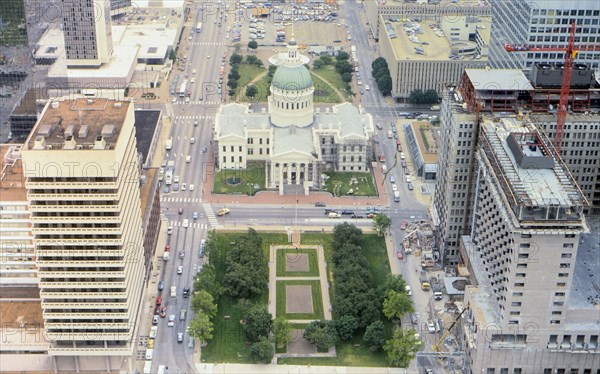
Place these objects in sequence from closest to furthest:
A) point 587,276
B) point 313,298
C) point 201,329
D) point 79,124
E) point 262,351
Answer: point 79,124 < point 262,351 < point 201,329 < point 587,276 < point 313,298

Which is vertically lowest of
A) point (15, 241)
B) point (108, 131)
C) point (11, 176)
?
point (15, 241)

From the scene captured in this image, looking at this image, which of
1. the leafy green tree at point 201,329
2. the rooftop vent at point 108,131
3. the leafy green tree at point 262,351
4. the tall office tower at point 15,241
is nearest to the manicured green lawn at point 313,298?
the leafy green tree at point 262,351

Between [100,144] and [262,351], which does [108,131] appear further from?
[262,351]

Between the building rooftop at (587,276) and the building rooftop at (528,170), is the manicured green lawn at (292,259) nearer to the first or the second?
the building rooftop at (528,170)

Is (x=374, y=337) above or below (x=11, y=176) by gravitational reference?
below

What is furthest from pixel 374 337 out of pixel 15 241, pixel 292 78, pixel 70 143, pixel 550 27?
pixel 292 78

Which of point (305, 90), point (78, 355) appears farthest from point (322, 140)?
point (78, 355)
